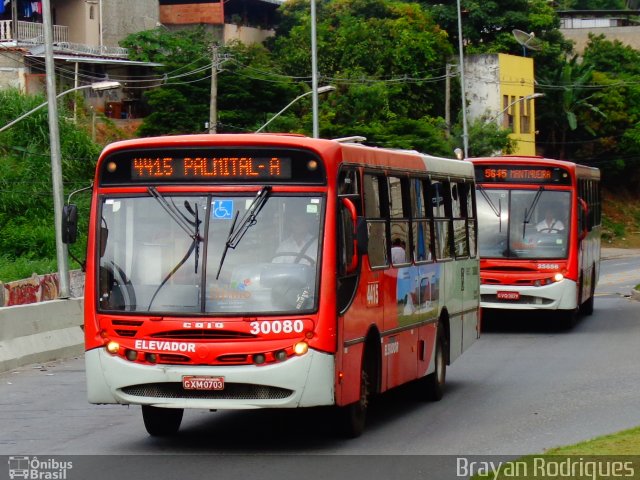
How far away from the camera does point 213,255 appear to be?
1123 cm

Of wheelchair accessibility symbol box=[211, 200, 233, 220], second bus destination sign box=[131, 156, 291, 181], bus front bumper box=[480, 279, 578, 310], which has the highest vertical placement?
second bus destination sign box=[131, 156, 291, 181]

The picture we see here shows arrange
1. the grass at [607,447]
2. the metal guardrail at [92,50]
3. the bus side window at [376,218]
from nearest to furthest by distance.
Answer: the grass at [607,447] < the bus side window at [376,218] < the metal guardrail at [92,50]

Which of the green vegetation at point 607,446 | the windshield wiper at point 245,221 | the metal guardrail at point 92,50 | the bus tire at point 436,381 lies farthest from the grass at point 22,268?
the green vegetation at point 607,446

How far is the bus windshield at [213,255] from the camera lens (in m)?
11.1

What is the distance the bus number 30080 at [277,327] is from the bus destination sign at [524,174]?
1407cm

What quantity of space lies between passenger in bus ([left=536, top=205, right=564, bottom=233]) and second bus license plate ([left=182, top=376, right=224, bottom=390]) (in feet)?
47.2

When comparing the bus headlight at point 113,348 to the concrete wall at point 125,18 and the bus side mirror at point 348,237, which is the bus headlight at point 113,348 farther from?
the concrete wall at point 125,18

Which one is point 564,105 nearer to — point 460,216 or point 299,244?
point 460,216

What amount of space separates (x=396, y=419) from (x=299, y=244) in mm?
3090

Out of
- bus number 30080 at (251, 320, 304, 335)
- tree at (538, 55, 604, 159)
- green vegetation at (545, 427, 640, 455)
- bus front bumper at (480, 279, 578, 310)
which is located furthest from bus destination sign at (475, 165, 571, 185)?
tree at (538, 55, 604, 159)

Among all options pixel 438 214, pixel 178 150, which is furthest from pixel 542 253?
pixel 178 150

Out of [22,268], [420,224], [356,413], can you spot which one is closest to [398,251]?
[420,224]

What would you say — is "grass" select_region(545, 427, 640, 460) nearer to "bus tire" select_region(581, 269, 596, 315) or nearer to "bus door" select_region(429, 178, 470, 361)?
"bus door" select_region(429, 178, 470, 361)

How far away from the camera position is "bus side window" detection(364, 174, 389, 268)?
41.3ft
